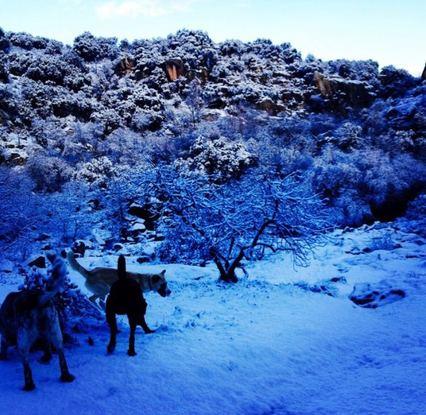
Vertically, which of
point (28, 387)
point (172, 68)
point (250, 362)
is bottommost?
point (250, 362)

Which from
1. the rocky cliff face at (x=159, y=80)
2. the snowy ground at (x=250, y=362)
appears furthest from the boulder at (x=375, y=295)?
the rocky cliff face at (x=159, y=80)

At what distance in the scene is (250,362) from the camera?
15.9 feet

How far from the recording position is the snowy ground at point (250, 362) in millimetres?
3621

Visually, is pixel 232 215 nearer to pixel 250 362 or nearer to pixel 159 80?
pixel 250 362

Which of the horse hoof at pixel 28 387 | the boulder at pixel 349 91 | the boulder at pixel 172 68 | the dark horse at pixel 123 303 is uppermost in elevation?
the boulder at pixel 172 68

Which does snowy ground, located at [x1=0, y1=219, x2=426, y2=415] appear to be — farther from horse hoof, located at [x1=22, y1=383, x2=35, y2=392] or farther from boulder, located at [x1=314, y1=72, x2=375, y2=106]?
boulder, located at [x1=314, y1=72, x2=375, y2=106]

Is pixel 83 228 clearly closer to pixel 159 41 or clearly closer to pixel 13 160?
pixel 13 160

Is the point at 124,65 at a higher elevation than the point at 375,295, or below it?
higher

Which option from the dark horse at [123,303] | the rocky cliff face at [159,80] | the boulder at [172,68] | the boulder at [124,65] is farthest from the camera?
the boulder at [124,65]

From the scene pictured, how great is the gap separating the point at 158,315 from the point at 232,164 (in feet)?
72.1

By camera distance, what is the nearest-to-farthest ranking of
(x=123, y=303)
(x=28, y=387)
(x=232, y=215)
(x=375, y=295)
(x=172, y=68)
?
1. (x=28, y=387)
2. (x=123, y=303)
3. (x=375, y=295)
4. (x=232, y=215)
5. (x=172, y=68)

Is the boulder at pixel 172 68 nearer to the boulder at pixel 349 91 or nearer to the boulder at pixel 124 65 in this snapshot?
the boulder at pixel 124 65

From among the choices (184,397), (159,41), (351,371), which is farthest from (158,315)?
(159,41)

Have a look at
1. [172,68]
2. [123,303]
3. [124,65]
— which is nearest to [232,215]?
[123,303]
